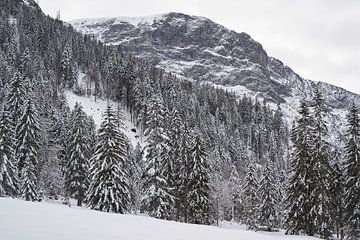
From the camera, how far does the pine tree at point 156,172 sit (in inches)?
1371

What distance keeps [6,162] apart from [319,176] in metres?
31.4

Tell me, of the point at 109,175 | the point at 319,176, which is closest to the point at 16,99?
the point at 109,175

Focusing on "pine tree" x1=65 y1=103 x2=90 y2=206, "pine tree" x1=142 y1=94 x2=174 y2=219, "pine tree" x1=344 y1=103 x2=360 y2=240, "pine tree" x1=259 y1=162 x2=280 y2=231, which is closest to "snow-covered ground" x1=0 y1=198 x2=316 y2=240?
"pine tree" x1=142 y1=94 x2=174 y2=219

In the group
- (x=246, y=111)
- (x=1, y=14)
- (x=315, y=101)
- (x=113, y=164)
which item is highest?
(x=1, y=14)

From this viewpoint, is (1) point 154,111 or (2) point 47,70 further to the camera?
(2) point 47,70

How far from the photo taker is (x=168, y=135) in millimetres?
39250

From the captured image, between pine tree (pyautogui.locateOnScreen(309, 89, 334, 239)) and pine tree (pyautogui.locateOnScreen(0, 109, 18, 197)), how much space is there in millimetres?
30386

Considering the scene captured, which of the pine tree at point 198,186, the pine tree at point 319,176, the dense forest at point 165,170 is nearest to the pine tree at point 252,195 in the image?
the dense forest at point 165,170

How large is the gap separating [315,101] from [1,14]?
142717 millimetres

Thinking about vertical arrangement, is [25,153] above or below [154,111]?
below

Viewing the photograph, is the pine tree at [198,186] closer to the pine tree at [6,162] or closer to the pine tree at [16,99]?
the pine tree at [6,162]

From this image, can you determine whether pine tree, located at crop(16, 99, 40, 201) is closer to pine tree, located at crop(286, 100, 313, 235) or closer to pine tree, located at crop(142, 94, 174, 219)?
pine tree, located at crop(142, 94, 174, 219)

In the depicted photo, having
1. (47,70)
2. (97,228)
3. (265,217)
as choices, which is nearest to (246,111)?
(47,70)

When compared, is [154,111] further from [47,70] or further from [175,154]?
[47,70]
